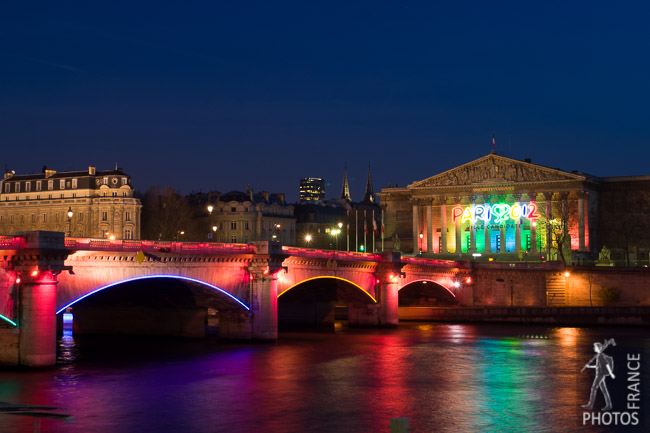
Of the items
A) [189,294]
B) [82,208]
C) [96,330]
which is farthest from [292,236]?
[189,294]

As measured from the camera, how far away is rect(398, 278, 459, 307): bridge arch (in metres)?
109

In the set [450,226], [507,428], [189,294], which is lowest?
[507,428]

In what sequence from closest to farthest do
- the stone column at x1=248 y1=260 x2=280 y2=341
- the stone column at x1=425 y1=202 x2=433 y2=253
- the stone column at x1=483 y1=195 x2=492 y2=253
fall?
the stone column at x1=248 y1=260 x2=280 y2=341, the stone column at x1=483 y1=195 x2=492 y2=253, the stone column at x1=425 y1=202 x2=433 y2=253

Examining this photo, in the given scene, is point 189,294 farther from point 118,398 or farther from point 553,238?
point 553,238

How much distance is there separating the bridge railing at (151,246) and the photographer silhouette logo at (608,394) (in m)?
24.2

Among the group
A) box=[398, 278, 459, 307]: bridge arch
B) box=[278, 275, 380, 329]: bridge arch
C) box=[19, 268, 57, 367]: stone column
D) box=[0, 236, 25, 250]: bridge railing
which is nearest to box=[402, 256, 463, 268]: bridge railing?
box=[398, 278, 459, 307]: bridge arch

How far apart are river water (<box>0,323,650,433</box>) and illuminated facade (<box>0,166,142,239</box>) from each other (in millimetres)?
70255

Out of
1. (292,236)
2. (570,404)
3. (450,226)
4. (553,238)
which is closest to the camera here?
(570,404)

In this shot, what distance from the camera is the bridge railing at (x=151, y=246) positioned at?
179 feet

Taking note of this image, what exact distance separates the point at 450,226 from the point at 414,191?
7906 mm

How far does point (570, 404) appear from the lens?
43.2 meters

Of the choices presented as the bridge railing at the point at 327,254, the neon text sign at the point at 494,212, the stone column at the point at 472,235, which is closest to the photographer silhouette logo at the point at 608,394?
the bridge railing at the point at 327,254

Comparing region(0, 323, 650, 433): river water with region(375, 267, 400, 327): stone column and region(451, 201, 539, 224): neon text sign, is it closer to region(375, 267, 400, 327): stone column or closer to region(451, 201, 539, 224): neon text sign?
region(375, 267, 400, 327): stone column

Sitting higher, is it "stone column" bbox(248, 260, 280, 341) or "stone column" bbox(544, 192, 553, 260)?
"stone column" bbox(544, 192, 553, 260)
